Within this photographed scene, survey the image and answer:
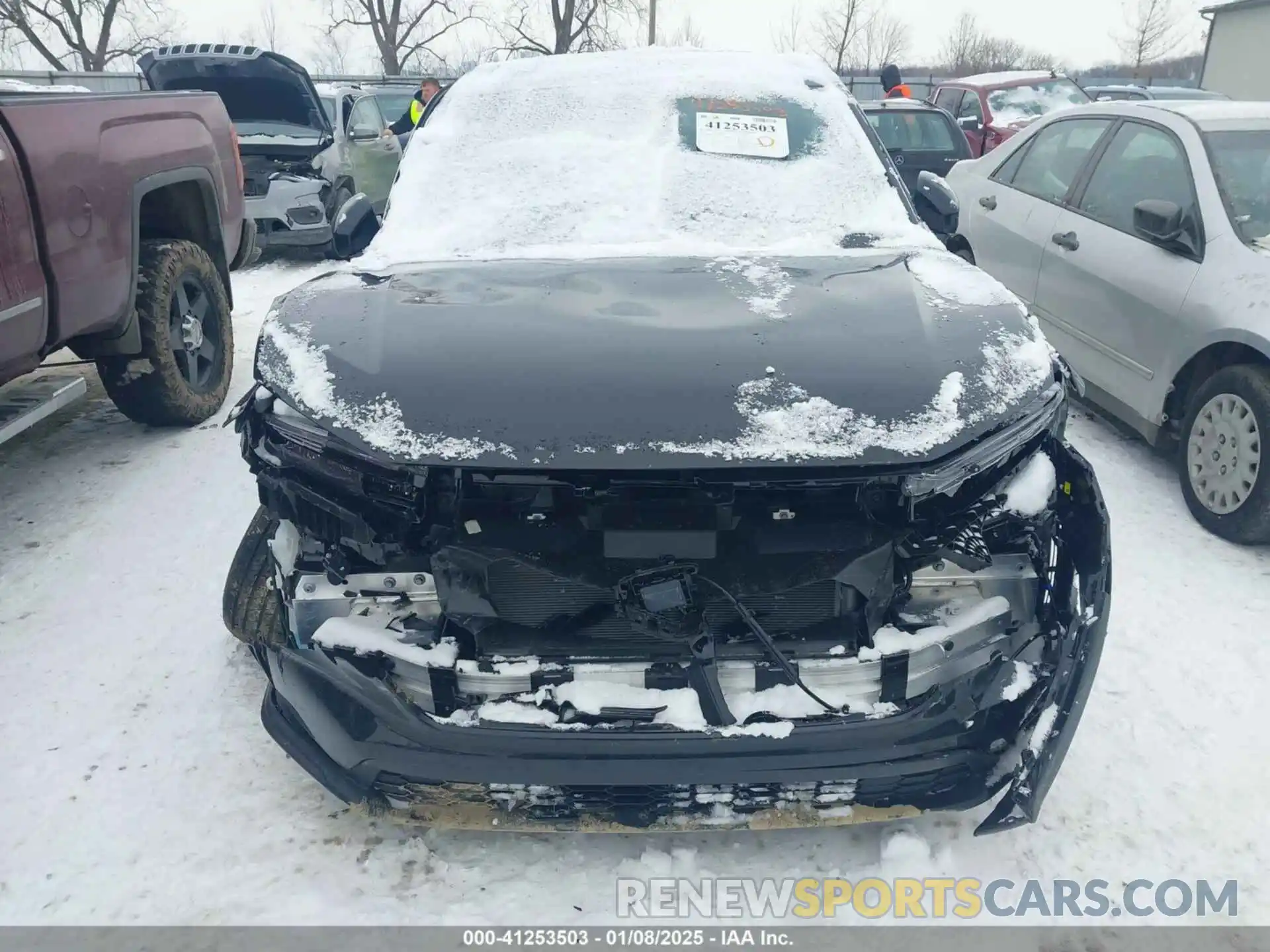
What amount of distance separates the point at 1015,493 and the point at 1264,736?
1300 mm

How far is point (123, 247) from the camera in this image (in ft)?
13.7

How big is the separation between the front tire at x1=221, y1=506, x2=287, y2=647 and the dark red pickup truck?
151 centimetres

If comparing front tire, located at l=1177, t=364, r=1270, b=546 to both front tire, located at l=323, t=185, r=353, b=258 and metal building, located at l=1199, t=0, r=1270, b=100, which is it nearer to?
front tire, located at l=323, t=185, r=353, b=258

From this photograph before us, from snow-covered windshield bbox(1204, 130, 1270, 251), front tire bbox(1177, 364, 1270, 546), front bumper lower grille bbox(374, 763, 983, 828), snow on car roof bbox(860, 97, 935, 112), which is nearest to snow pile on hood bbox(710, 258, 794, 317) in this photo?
front bumper lower grille bbox(374, 763, 983, 828)

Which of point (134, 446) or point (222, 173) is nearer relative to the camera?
point (134, 446)

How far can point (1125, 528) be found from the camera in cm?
388

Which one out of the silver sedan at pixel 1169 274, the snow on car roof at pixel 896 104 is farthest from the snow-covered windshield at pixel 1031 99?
the silver sedan at pixel 1169 274

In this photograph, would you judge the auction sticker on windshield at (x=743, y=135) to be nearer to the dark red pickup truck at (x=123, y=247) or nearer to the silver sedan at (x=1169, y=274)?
the silver sedan at (x=1169, y=274)

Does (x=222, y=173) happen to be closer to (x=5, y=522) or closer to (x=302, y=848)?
(x=5, y=522)

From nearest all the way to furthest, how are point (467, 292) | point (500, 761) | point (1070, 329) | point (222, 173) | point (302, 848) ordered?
point (500, 761) < point (302, 848) < point (467, 292) < point (1070, 329) < point (222, 173)

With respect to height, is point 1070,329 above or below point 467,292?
below

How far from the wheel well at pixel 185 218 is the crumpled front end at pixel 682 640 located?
11.8ft

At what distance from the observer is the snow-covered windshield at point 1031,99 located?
12.8 metres
